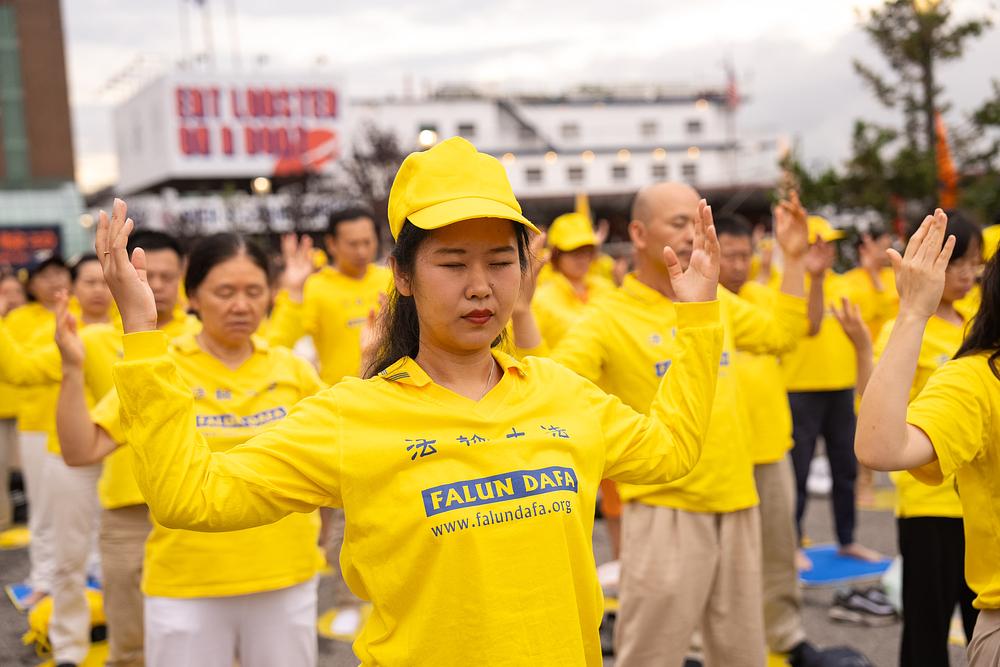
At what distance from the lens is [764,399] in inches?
228

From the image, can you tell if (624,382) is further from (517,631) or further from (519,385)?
(517,631)

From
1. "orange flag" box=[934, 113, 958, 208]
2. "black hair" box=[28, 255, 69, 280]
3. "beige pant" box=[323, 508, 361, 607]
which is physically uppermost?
"orange flag" box=[934, 113, 958, 208]

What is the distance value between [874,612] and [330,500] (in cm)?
449

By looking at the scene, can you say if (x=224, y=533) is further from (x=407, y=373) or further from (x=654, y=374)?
(x=654, y=374)

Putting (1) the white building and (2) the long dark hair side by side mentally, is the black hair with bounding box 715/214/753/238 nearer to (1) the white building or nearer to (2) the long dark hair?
(2) the long dark hair

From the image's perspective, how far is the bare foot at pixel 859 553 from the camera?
696 cm

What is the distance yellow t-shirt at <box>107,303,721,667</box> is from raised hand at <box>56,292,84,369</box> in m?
1.85

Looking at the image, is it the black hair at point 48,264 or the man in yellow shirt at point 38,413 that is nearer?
the man in yellow shirt at point 38,413

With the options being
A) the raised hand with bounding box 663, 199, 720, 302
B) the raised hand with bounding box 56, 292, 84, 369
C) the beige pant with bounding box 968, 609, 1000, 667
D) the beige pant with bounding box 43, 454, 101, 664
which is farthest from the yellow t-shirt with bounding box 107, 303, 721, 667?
the beige pant with bounding box 43, 454, 101, 664

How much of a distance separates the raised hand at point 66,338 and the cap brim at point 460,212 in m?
2.11

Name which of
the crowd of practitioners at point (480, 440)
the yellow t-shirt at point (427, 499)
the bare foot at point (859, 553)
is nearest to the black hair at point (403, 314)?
the crowd of practitioners at point (480, 440)

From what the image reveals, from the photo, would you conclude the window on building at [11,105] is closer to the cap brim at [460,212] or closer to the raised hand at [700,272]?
the raised hand at [700,272]

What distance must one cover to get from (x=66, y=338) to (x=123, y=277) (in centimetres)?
186

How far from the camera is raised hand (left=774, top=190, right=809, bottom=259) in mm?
4105
